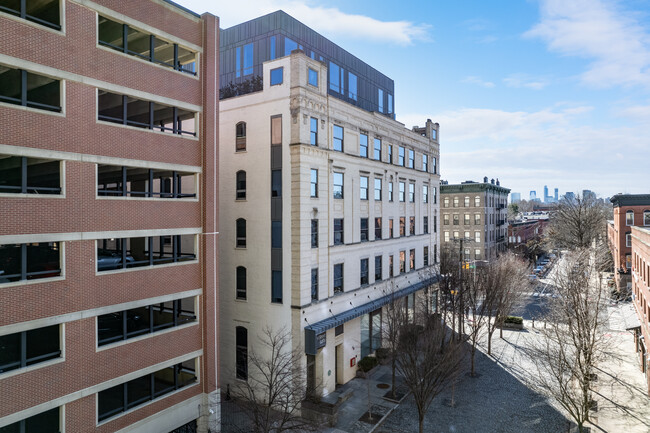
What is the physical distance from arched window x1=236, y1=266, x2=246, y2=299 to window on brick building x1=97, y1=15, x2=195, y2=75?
→ 12.0 meters

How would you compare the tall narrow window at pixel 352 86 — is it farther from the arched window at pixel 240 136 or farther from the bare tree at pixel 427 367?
the bare tree at pixel 427 367

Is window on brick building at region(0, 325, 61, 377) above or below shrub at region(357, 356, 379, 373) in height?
above

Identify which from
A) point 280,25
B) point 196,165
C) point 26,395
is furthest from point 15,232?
point 280,25

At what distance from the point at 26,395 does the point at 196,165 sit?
36.5ft

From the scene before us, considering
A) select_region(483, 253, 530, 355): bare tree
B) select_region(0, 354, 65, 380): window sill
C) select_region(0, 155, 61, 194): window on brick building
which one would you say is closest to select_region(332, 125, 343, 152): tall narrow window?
select_region(0, 155, 61, 194): window on brick building

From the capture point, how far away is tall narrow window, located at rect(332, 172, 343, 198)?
2730cm

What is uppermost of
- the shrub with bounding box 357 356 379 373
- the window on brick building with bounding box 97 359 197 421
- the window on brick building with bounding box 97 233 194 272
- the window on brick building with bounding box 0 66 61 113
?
the window on brick building with bounding box 0 66 61 113

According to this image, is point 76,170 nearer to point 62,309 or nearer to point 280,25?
point 62,309

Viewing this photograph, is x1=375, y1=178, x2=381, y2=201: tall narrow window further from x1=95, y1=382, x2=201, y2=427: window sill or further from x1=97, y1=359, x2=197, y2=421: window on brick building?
x1=95, y1=382, x2=201, y2=427: window sill

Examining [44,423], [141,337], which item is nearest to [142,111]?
[141,337]

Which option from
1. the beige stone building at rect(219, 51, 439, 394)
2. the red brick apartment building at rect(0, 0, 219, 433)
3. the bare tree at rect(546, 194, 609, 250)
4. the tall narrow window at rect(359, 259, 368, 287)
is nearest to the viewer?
the red brick apartment building at rect(0, 0, 219, 433)

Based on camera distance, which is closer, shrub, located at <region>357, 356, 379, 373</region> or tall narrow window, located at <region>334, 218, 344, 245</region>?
tall narrow window, located at <region>334, 218, 344, 245</region>

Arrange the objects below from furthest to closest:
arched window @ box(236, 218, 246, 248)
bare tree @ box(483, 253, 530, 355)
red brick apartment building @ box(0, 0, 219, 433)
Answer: bare tree @ box(483, 253, 530, 355) < arched window @ box(236, 218, 246, 248) < red brick apartment building @ box(0, 0, 219, 433)

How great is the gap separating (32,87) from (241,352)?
17.8 meters
